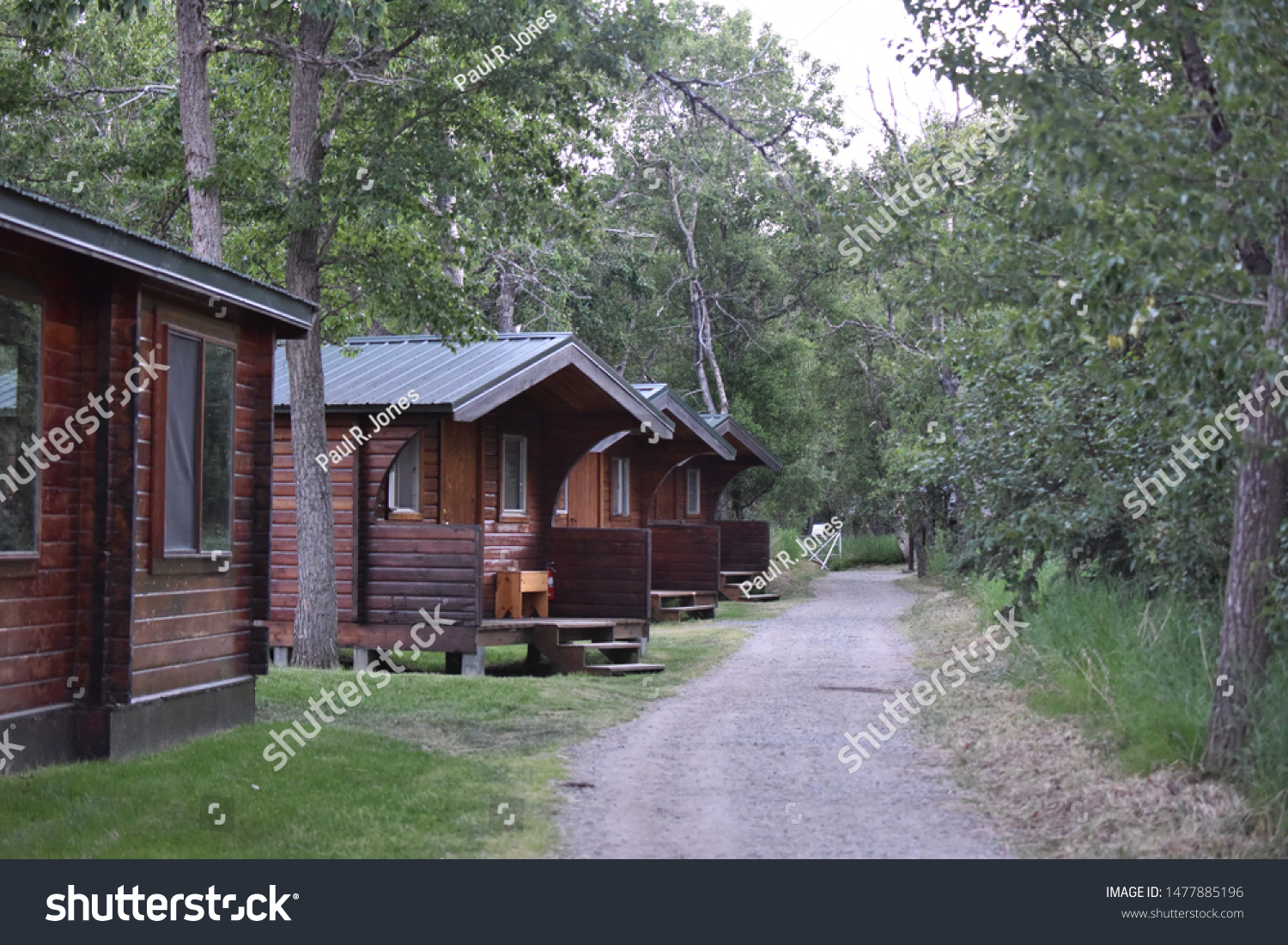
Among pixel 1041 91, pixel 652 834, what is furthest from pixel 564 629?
pixel 1041 91

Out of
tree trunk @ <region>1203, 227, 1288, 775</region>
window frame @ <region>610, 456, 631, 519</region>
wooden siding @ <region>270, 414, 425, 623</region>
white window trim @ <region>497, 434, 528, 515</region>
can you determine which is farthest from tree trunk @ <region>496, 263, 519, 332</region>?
tree trunk @ <region>1203, 227, 1288, 775</region>

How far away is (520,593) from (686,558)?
27.4ft

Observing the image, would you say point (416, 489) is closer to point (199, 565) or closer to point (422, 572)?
point (422, 572)

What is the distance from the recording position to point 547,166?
13.8m

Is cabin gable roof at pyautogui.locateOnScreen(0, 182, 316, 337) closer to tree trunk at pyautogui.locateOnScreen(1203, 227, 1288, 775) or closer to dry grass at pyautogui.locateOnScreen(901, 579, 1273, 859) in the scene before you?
dry grass at pyautogui.locateOnScreen(901, 579, 1273, 859)

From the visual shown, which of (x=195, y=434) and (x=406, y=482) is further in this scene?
(x=406, y=482)

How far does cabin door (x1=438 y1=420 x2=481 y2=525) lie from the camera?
1502cm

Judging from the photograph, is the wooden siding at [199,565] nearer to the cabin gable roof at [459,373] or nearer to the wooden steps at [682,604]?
the cabin gable roof at [459,373]

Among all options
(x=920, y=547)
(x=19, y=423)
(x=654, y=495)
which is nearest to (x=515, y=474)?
(x=654, y=495)

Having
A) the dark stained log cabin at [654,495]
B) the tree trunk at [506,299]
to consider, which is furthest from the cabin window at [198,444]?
the tree trunk at [506,299]

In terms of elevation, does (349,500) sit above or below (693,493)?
below

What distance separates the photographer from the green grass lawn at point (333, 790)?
6.26 metres

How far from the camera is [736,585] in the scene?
91.1 ft

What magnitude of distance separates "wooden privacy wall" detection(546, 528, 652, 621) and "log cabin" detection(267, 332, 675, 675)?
20mm
